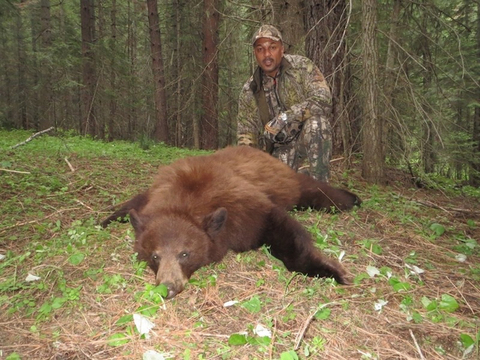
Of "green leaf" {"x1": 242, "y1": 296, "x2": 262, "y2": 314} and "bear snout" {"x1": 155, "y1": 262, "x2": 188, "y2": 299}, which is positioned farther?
"bear snout" {"x1": 155, "y1": 262, "x2": 188, "y2": 299}

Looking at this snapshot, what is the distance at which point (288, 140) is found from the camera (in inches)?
223

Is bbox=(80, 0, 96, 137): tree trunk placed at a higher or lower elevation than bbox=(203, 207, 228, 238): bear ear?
higher

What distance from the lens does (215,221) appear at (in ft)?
10.2

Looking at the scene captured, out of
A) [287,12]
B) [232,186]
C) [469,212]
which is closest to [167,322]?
[232,186]

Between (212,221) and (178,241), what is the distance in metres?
0.33

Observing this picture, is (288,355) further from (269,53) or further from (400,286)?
(269,53)

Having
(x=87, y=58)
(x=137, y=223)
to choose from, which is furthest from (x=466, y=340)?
(x=87, y=58)

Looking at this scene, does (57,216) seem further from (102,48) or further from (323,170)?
(102,48)

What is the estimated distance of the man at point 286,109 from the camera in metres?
5.29

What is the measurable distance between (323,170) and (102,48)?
14.3 m

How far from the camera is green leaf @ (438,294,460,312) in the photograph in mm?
2506

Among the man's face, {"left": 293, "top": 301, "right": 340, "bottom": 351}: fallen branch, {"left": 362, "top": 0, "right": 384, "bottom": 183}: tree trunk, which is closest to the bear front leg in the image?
{"left": 293, "top": 301, "right": 340, "bottom": 351}: fallen branch

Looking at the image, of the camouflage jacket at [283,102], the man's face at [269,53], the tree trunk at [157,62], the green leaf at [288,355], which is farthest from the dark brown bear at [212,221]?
the tree trunk at [157,62]

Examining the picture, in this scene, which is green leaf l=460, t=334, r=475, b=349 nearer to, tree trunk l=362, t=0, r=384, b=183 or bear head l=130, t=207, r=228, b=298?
bear head l=130, t=207, r=228, b=298
